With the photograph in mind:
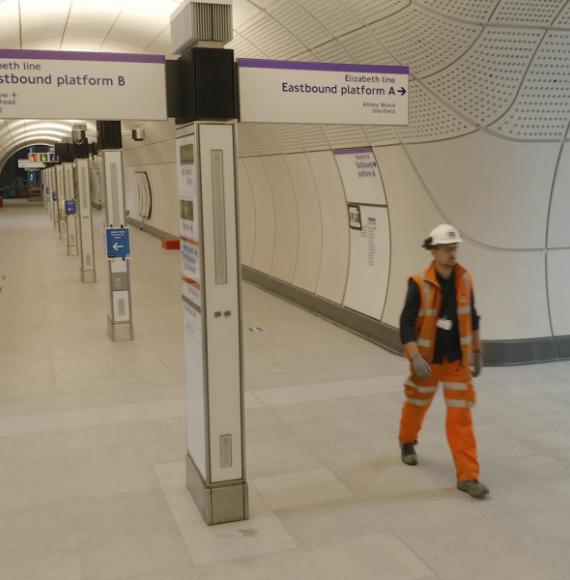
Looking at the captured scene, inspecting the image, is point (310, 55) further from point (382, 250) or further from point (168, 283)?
point (168, 283)

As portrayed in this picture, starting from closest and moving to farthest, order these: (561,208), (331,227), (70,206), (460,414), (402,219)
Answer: (460,414) < (561,208) < (402,219) < (331,227) < (70,206)

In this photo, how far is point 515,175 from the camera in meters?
7.80

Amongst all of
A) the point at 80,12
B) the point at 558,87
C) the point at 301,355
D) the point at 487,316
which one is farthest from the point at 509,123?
the point at 80,12

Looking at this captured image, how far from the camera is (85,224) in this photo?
50.6ft

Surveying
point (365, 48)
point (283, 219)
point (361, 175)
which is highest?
point (365, 48)

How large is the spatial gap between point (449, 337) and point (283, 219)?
8.59 meters

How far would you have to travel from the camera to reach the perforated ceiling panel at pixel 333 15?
24.2 feet

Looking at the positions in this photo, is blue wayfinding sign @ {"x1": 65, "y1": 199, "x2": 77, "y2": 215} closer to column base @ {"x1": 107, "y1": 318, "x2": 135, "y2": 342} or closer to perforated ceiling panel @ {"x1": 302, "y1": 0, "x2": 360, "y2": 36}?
column base @ {"x1": 107, "y1": 318, "x2": 135, "y2": 342}

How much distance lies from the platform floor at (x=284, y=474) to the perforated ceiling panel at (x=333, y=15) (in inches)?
145

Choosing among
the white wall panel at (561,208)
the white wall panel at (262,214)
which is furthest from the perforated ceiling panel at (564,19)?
the white wall panel at (262,214)

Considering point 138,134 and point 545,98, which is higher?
point 138,134

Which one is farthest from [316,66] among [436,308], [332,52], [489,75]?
[332,52]

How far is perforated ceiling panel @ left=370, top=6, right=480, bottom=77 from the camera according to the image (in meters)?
6.66

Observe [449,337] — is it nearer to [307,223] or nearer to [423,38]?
[423,38]
